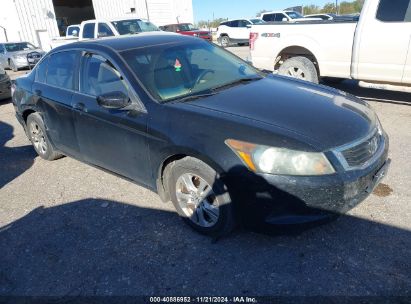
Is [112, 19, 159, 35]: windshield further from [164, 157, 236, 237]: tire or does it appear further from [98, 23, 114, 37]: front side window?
[164, 157, 236, 237]: tire

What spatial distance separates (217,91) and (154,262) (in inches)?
65.7

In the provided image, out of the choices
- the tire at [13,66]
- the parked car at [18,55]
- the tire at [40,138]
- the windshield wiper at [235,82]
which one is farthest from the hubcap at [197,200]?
the tire at [13,66]

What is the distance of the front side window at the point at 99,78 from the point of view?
138 inches

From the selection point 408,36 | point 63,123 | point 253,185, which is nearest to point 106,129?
point 63,123

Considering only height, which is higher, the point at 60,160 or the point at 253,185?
the point at 253,185

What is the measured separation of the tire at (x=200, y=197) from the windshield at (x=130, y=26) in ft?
38.4

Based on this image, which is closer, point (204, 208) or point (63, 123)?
point (204, 208)

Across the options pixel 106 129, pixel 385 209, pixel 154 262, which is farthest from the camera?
pixel 106 129

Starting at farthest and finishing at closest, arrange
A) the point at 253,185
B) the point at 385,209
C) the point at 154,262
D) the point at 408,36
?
the point at 408,36 → the point at 385,209 → the point at 154,262 → the point at 253,185

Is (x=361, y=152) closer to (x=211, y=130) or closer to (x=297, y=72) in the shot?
(x=211, y=130)

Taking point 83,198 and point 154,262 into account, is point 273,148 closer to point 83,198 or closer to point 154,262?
point 154,262

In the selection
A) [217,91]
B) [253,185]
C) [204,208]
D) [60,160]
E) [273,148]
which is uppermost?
[217,91]

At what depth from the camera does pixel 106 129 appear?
364cm

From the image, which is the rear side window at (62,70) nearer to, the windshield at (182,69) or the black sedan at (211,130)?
the black sedan at (211,130)
